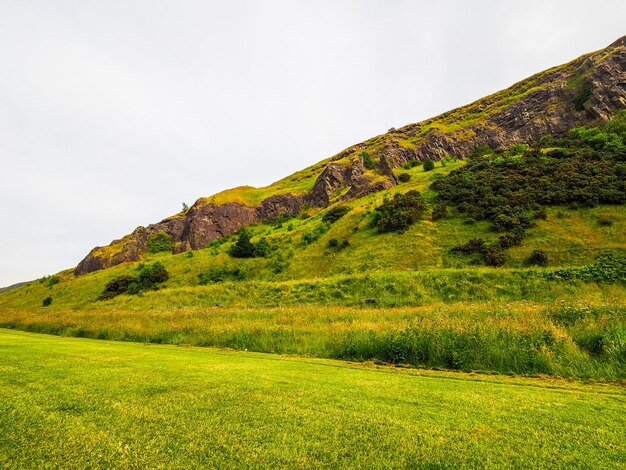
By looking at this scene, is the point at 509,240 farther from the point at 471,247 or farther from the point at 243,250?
the point at 243,250

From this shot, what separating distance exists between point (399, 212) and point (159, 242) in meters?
69.6

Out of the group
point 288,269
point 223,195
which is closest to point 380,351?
point 288,269

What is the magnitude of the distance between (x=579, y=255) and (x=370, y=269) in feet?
57.9

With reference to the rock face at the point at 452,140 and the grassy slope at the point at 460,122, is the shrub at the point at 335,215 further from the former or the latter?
the grassy slope at the point at 460,122

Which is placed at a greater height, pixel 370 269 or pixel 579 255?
pixel 370 269

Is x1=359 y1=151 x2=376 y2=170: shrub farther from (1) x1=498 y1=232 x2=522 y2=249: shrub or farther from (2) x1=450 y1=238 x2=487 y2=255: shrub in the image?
(1) x1=498 y1=232 x2=522 y2=249: shrub

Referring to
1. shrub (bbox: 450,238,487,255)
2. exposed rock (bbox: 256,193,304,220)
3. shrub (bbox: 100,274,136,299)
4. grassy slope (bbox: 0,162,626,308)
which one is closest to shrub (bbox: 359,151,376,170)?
grassy slope (bbox: 0,162,626,308)

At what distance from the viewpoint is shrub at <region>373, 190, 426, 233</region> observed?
40.0 meters

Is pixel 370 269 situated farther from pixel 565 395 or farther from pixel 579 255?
pixel 565 395

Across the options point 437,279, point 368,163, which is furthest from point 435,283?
point 368,163

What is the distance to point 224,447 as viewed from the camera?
404cm

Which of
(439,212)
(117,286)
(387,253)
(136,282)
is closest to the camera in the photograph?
(387,253)

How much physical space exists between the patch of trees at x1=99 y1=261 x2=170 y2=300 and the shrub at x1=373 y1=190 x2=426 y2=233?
31592 mm

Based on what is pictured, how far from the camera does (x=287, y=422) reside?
4926 millimetres
